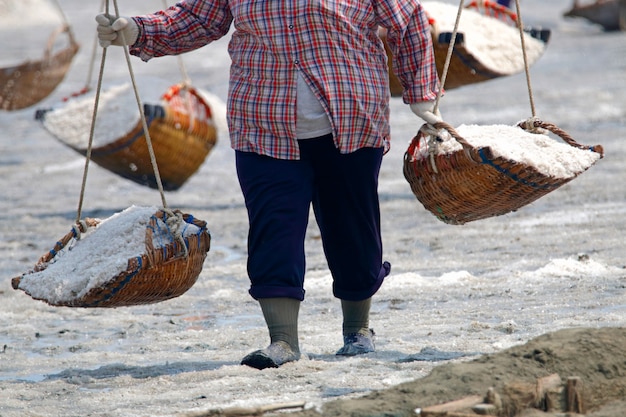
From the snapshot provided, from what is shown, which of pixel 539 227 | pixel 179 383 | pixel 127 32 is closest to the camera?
pixel 179 383

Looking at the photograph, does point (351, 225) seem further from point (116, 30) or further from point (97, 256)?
point (116, 30)

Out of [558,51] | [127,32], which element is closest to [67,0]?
[558,51]

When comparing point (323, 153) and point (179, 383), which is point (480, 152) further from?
point (179, 383)

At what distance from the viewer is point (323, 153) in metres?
4.20

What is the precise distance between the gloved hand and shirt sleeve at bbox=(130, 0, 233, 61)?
0.10 feet

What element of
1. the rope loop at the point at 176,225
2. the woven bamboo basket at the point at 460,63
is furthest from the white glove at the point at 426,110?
the woven bamboo basket at the point at 460,63

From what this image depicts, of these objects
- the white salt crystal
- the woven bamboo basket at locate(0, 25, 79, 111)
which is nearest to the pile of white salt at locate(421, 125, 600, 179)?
the white salt crystal

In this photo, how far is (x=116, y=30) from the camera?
430 cm

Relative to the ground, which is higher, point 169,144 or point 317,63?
point 317,63

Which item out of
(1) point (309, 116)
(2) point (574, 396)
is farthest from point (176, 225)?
(2) point (574, 396)

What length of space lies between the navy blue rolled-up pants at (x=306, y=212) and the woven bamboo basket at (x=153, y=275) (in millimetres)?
218

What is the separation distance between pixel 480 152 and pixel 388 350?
841 millimetres

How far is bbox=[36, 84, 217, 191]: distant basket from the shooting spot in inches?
315

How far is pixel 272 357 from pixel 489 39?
4.33m
